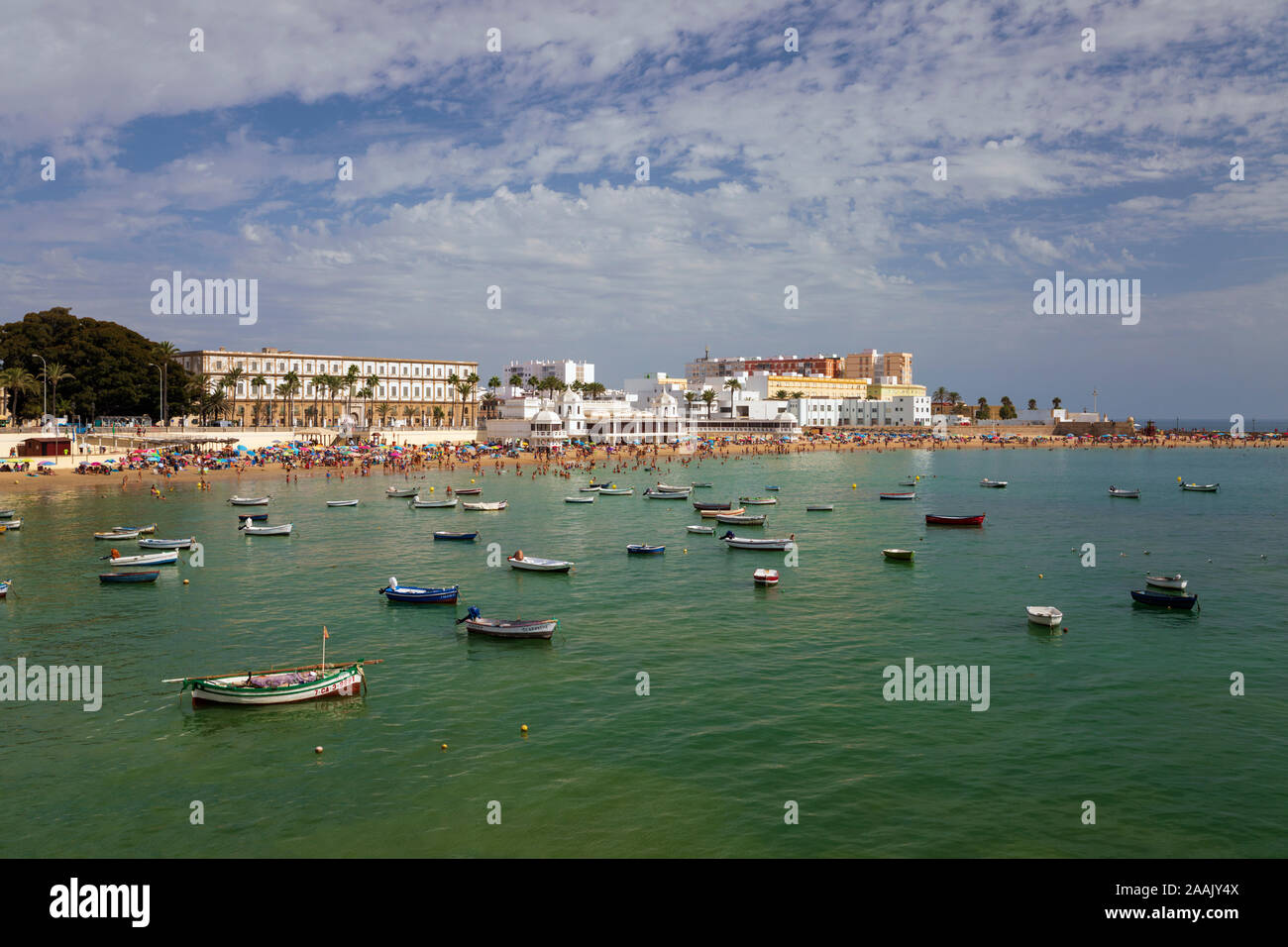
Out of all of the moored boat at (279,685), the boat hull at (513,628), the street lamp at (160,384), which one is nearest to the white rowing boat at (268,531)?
the boat hull at (513,628)

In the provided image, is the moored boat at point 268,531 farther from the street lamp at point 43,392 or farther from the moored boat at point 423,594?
the street lamp at point 43,392

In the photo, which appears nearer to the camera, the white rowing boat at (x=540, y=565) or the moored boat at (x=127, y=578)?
the moored boat at (x=127, y=578)

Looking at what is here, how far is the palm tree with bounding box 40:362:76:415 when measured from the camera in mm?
111000

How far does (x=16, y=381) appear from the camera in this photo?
106 meters

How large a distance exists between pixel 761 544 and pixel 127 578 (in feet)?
128

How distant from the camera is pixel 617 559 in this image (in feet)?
181

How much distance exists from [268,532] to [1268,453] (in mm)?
212448

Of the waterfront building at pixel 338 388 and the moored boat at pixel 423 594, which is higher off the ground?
the waterfront building at pixel 338 388

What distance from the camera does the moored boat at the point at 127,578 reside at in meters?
45.4

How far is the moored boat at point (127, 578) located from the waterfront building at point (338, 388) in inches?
4192

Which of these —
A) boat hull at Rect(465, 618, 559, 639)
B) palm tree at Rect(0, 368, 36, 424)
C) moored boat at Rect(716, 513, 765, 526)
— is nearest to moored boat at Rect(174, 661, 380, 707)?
boat hull at Rect(465, 618, 559, 639)

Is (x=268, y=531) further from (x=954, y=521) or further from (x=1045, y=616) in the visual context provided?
(x=954, y=521)

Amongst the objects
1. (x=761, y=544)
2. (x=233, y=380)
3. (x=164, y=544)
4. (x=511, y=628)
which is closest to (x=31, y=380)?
(x=233, y=380)
